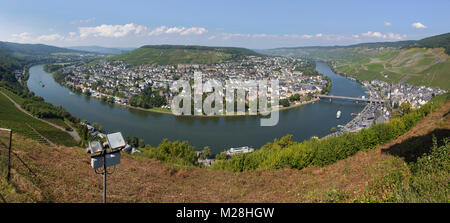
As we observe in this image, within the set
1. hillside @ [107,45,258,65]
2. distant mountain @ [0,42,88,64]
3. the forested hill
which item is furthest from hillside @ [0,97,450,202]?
distant mountain @ [0,42,88,64]

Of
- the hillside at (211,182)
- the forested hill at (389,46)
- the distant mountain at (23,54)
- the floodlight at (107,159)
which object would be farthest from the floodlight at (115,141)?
the distant mountain at (23,54)

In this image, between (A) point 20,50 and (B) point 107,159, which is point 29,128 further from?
(A) point 20,50

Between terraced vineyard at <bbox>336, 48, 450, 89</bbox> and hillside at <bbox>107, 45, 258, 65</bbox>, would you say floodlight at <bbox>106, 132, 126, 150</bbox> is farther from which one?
hillside at <bbox>107, 45, 258, 65</bbox>

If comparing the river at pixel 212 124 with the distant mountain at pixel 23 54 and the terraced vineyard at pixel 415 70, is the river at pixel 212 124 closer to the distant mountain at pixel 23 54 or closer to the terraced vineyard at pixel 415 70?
the terraced vineyard at pixel 415 70
